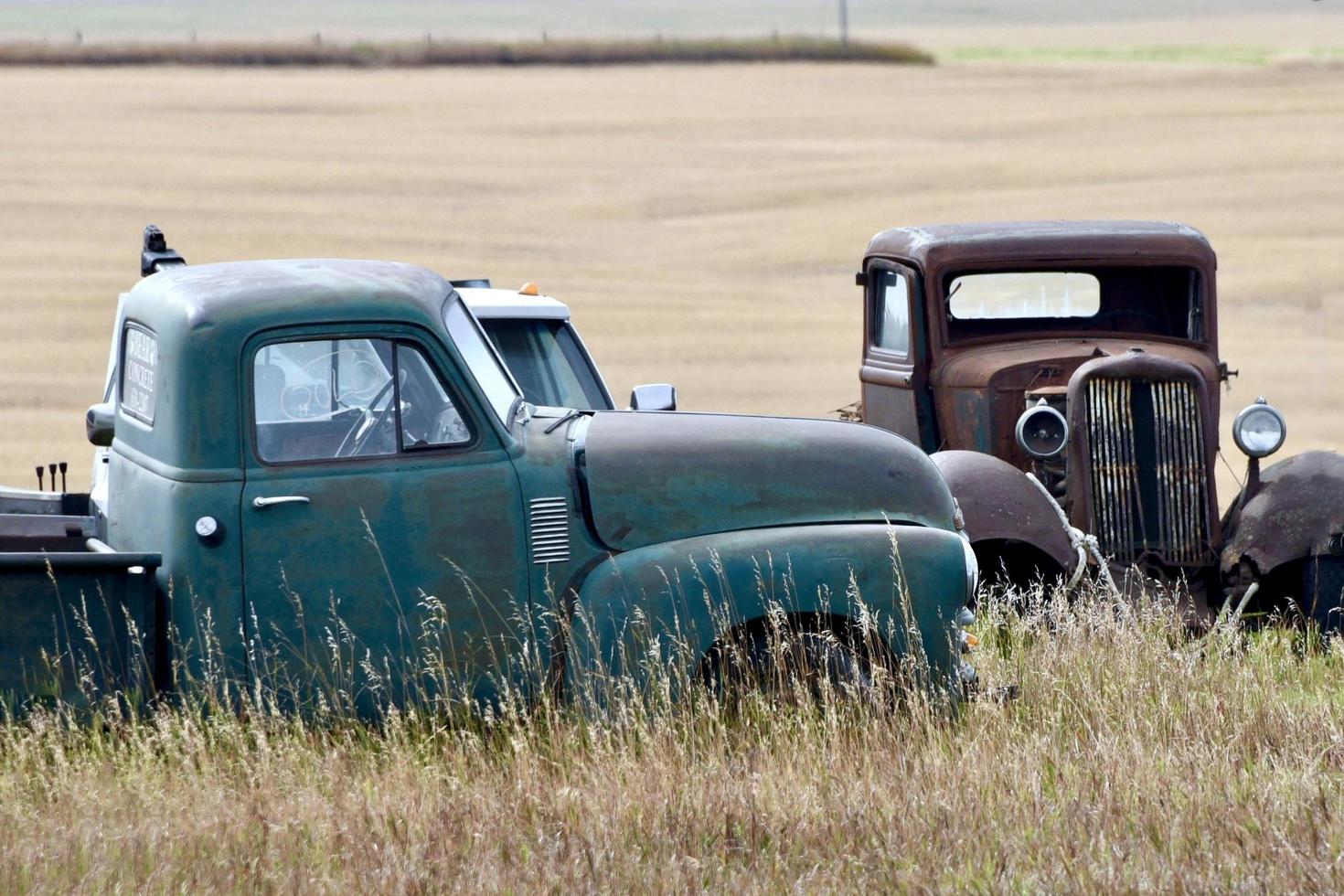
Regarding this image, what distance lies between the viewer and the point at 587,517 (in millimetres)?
5129

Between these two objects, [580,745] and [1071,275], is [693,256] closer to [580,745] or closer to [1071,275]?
[1071,275]

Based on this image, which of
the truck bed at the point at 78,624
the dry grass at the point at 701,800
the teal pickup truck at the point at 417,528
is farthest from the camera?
the teal pickup truck at the point at 417,528

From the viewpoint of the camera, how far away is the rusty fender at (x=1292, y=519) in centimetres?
715

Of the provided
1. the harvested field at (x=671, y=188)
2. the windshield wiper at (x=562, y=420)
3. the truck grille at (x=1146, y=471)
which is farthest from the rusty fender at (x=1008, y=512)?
the harvested field at (x=671, y=188)

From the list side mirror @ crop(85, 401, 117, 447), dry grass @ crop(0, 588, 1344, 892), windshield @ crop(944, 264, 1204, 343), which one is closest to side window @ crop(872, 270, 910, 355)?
windshield @ crop(944, 264, 1204, 343)

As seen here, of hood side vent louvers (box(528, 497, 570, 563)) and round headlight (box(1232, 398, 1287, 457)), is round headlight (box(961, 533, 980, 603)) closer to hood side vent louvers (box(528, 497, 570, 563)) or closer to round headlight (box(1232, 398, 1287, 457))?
hood side vent louvers (box(528, 497, 570, 563))

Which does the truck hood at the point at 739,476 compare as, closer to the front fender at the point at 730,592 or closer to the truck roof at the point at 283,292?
the front fender at the point at 730,592

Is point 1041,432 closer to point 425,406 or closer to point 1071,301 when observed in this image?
point 1071,301

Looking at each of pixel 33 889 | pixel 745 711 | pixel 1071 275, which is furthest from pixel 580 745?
pixel 1071 275

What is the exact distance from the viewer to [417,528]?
5.03 meters

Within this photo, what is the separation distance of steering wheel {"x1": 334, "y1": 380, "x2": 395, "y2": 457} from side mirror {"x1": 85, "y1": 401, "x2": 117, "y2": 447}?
110cm

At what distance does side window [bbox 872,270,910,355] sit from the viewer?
9.11 meters

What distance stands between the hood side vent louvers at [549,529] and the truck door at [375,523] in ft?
0.16

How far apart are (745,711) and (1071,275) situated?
15.4 feet
